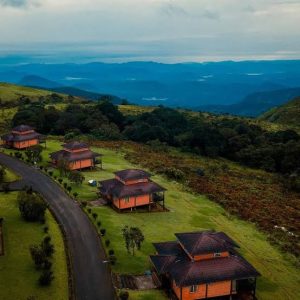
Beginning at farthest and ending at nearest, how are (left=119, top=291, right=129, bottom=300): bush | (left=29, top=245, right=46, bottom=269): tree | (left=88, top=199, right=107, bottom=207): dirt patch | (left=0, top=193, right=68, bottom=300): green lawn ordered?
(left=88, top=199, right=107, bottom=207): dirt patch < (left=29, top=245, right=46, bottom=269): tree < (left=0, top=193, right=68, bottom=300): green lawn < (left=119, top=291, right=129, bottom=300): bush

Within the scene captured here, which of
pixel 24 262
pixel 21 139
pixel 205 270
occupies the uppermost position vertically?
pixel 21 139

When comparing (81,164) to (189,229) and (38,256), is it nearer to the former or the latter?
(189,229)

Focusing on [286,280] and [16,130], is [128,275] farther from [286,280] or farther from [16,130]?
[16,130]

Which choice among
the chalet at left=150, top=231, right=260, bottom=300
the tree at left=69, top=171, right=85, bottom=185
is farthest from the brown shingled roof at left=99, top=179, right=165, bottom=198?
the chalet at left=150, top=231, right=260, bottom=300

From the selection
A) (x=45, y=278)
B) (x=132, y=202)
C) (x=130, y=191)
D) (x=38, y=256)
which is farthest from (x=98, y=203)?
(x=45, y=278)

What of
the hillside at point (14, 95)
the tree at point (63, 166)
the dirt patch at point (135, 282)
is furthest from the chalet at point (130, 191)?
the hillside at point (14, 95)

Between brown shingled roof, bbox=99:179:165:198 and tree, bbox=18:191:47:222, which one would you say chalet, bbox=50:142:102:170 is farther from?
tree, bbox=18:191:47:222
